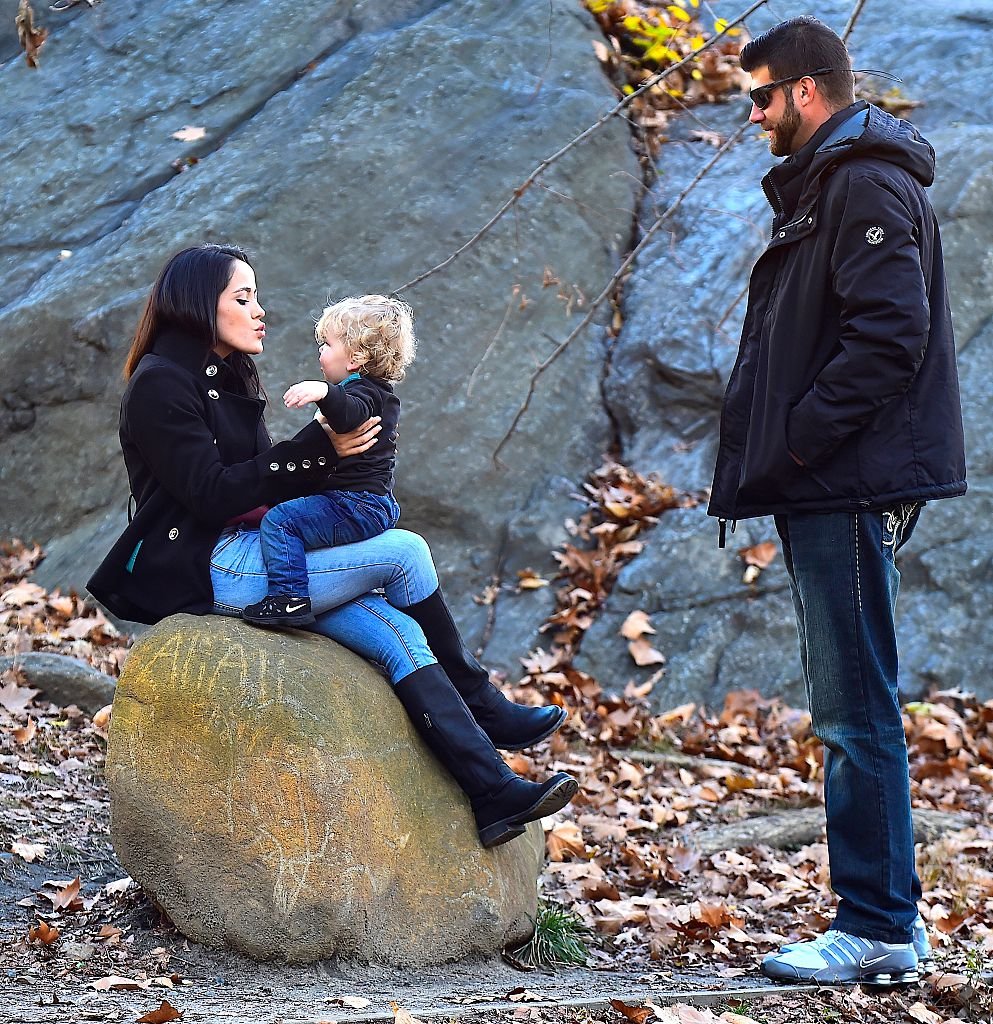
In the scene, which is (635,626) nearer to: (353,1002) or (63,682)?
(63,682)

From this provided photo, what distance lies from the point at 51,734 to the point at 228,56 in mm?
6732

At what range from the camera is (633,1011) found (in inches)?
128

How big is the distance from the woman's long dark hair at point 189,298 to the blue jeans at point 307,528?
64 centimetres

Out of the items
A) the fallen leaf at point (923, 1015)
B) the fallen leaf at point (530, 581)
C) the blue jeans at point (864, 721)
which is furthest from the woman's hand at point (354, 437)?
the fallen leaf at point (530, 581)

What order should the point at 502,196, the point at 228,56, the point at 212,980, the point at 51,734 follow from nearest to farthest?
the point at 212,980, the point at 51,734, the point at 502,196, the point at 228,56

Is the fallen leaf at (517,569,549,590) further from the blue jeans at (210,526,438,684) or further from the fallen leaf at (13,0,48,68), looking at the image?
the fallen leaf at (13,0,48,68)

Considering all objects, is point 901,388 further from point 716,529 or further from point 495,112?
point 495,112

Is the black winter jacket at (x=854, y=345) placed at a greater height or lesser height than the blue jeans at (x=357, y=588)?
greater

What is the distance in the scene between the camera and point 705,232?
30.1ft

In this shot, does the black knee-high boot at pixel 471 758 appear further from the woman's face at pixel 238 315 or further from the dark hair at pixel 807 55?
the dark hair at pixel 807 55

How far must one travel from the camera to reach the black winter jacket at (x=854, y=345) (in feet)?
11.3

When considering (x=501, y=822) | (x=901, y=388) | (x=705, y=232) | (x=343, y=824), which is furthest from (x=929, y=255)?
(x=705, y=232)

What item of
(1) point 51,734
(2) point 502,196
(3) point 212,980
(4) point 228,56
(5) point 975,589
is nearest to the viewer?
(3) point 212,980

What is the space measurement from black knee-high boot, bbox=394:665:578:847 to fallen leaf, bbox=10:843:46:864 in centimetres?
158
